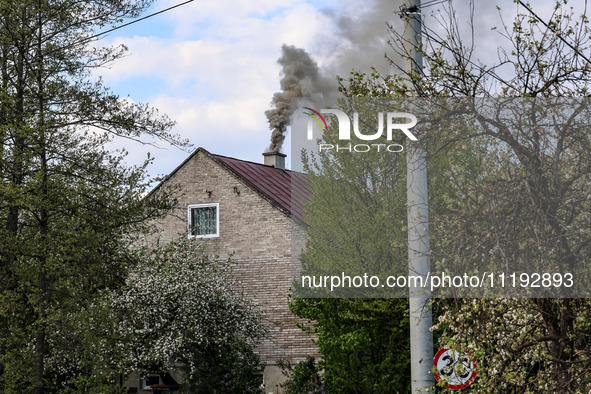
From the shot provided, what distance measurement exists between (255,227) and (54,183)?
10.8 m

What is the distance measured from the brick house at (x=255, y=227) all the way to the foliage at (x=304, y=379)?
179cm

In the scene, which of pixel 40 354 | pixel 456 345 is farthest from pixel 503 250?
pixel 40 354

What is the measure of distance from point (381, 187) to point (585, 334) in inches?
302

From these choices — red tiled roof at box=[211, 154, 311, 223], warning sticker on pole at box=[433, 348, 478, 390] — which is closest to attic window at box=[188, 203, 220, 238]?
red tiled roof at box=[211, 154, 311, 223]

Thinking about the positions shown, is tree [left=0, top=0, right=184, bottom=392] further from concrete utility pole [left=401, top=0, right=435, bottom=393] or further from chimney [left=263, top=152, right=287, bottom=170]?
chimney [left=263, top=152, right=287, bottom=170]

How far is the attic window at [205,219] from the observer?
28219 mm

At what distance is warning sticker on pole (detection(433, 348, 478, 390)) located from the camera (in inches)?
368

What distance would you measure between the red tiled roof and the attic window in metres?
1.59

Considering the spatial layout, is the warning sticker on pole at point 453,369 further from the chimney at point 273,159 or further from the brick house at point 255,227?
the chimney at point 273,159

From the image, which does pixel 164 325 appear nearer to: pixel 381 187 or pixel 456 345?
pixel 381 187

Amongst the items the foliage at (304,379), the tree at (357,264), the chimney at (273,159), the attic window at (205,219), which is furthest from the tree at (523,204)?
the chimney at (273,159)

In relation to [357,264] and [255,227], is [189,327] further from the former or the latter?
[357,264]

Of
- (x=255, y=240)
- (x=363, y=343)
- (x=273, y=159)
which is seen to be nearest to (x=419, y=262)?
(x=363, y=343)

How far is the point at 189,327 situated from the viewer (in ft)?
76.8
